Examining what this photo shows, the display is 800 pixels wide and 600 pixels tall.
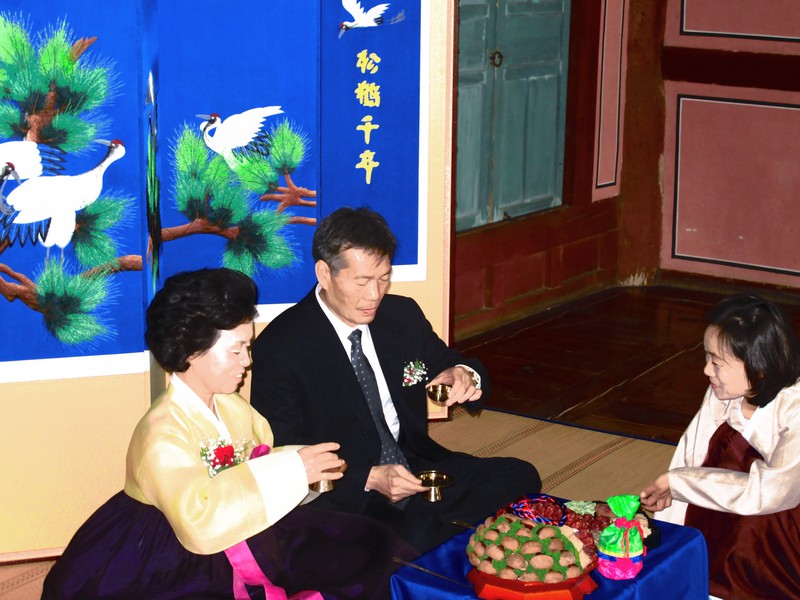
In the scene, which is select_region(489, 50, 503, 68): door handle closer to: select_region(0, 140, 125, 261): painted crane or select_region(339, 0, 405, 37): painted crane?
select_region(339, 0, 405, 37): painted crane

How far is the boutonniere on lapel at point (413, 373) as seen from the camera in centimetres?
380

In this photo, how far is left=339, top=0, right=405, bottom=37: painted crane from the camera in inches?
185

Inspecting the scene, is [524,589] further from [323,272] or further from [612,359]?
[612,359]

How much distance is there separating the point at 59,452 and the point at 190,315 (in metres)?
1.32

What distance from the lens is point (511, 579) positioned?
2.76 m

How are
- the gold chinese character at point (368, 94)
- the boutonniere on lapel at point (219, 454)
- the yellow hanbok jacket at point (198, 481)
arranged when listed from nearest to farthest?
the yellow hanbok jacket at point (198, 481), the boutonniere on lapel at point (219, 454), the gold chinese character at point (368, 94)

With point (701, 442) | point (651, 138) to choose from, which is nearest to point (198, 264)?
point (701, 442)

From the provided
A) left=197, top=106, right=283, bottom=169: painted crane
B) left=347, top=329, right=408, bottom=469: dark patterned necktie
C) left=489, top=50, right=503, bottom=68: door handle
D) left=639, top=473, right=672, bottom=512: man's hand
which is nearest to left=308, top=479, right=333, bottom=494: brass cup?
left=347, top=329, right=408, bottom=469: dark patterned necktie

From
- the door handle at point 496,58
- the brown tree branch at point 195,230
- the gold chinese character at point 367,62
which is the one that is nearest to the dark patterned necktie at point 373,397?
the brown tree branch at point 195,230

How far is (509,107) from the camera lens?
7.00 m

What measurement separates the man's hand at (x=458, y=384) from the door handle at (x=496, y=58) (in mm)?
3295

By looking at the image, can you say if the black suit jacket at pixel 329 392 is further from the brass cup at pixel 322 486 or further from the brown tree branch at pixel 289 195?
the brown tree branch at pixel 289 195

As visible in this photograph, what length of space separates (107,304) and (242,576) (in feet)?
4.55

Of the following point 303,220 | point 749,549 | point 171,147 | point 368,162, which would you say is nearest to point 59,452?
point 171,147
